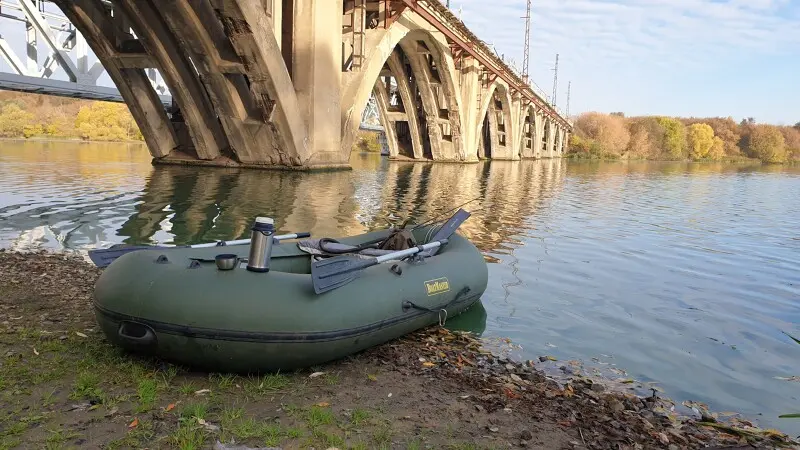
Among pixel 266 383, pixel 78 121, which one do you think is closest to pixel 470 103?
pixel 266 383

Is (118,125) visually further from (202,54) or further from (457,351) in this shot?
(457,351)

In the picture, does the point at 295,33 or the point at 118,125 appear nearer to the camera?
the point at 295,33

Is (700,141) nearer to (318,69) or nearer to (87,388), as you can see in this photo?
(318,69)

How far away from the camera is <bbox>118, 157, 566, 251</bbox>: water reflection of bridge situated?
11.0 m

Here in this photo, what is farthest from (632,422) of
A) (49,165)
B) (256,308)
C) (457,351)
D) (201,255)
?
(49,165)

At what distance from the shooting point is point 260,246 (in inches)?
179

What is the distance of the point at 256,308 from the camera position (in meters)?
4.14

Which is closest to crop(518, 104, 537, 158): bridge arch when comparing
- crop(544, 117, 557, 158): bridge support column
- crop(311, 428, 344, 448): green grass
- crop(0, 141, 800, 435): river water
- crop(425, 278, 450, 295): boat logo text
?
crop(544, 117, 557, 158): bridge support column

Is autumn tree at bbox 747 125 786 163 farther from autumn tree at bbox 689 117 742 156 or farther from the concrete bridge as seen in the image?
the concrete bridge

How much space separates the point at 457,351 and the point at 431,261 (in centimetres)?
108

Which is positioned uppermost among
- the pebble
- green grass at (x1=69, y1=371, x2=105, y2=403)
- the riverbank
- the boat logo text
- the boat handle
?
the boat logo text

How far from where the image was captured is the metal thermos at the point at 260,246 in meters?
4.49

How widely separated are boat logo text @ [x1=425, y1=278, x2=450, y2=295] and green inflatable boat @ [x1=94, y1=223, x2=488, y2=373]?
0.67 meters

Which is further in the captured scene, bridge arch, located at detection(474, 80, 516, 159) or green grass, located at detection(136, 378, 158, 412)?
bridge arch, located at detection(474, 80, 516, 159)
